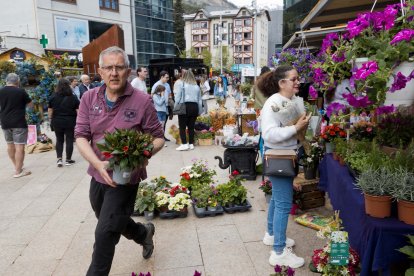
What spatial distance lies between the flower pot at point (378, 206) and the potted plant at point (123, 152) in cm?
152

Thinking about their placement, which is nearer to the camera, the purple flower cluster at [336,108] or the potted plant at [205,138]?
the purple flower cluster at [336,108]

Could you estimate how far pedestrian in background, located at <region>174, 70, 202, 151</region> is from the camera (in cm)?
788

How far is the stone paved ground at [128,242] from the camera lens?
3230mm

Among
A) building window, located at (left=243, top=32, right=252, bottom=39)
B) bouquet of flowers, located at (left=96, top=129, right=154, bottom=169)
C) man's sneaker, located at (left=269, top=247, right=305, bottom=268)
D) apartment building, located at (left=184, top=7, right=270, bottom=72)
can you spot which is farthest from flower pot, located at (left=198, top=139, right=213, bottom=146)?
building window, located at (left=243, top=32, right=252, bottom=39)

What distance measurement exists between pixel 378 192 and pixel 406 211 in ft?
0.62

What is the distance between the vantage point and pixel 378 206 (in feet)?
7.27

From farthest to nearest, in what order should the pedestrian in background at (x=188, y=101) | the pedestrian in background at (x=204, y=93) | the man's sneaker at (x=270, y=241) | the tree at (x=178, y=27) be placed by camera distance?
the tree at (x=178, y=27)
the pedestrian in background at (x=204, y=93)
the pedestrian in background at (x=188, y=101)
the man's sneaker at (x=270, y=241)

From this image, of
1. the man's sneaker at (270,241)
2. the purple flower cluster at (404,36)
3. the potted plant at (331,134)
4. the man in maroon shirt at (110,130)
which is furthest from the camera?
the potted plant at (331,134)

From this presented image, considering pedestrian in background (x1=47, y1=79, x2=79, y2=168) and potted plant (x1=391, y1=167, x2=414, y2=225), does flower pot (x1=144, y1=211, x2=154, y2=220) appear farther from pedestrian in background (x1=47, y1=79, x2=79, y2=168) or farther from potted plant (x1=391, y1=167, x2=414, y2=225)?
pedestrian in background (x1=47, y1=79, x2=79, y2=168)

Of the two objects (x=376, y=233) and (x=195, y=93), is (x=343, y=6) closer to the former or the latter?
(x=376, y=233)

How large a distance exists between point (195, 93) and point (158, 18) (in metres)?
50.9

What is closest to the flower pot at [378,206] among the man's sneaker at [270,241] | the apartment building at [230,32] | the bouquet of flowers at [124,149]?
the man's sneaker at [270,241]

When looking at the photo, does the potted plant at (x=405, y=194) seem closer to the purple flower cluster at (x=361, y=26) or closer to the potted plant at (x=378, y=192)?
the potted plant at (x=378, y=192)

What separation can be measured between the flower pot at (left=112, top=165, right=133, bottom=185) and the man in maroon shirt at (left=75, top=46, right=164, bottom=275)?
7 cm
